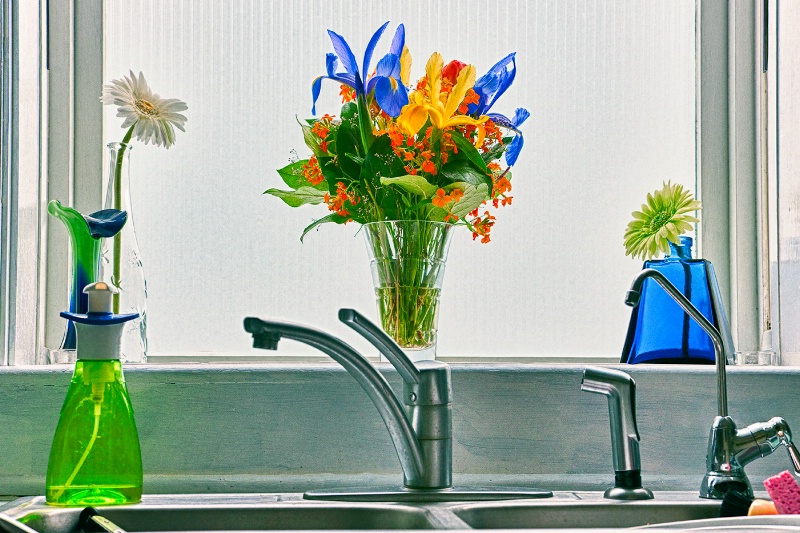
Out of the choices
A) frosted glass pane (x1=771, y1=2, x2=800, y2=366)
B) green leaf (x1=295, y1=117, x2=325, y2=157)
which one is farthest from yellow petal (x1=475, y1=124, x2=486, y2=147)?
frosted glass pane (x1=771, y1=2, x2=800, y2=366)

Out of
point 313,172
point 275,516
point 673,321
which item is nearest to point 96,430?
point 275,516

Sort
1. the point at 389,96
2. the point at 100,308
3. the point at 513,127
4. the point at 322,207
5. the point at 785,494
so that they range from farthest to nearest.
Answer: the point at 322,207
the point at 513,127
the point at 389,96
the point at 100,308
the point at 785,494

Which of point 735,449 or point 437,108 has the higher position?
point 437,108

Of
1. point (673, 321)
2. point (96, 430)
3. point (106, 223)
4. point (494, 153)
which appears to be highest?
point (494, 153)

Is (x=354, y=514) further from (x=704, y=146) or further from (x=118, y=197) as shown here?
(x=704, y=146)

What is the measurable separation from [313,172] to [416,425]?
0.40 metres

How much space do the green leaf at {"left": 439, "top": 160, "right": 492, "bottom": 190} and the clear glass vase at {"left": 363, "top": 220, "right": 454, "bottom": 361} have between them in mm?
64

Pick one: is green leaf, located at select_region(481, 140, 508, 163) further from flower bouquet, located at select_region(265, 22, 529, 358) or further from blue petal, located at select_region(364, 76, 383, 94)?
blue petal, located at select_region(364, 76, 383, 94)

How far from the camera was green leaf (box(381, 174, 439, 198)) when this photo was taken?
118cm

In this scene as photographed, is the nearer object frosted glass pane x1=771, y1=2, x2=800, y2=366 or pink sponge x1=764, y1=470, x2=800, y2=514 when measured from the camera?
pink sponge x1=764, y1=470, x2=800, y2=514

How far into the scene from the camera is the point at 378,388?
1046 millimetres

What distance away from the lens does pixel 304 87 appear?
5.21ft

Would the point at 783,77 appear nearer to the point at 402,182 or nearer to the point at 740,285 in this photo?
the point at 740,285

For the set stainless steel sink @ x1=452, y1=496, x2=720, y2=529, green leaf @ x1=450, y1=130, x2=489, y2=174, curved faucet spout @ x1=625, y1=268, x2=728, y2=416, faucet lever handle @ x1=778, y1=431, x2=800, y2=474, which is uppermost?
green leaf @ x1=450, y1=130, x2=489, y2=174
